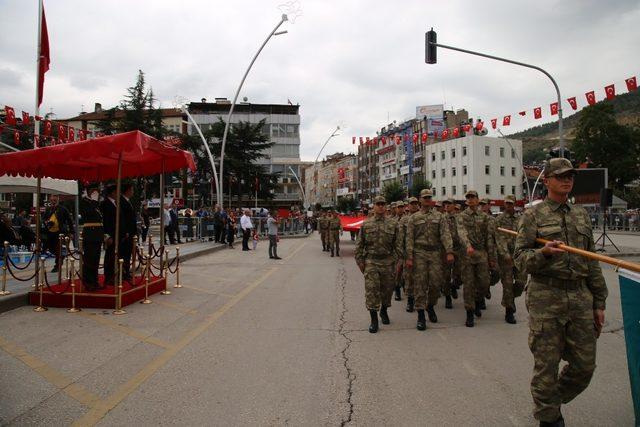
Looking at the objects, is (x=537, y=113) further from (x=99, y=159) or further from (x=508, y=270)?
(x=99, y=159)

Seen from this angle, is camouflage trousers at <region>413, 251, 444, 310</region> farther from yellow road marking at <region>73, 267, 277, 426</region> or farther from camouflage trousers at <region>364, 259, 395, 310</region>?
yellow road marking at <region>73, 267, 277, 426</region>

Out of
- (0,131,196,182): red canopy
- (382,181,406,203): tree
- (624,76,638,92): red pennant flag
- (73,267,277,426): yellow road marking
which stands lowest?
(73,267,277,426): yellow road marking

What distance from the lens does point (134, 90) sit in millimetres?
42250

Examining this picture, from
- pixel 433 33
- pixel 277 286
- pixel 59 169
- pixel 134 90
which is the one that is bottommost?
pixel 277 286

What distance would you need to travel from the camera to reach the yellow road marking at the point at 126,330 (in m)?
6.09

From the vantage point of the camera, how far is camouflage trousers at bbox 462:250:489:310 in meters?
7.32

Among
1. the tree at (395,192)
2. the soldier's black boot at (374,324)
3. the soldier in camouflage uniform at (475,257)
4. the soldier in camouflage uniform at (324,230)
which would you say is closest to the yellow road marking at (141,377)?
the soldier's black boot at (374,324)

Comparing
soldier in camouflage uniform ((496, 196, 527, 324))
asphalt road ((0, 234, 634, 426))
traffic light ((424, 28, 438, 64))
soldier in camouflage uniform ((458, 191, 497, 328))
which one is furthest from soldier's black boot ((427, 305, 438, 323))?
traffic light ((424, 28, 438, 64))

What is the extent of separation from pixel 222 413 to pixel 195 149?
48083 millimetres

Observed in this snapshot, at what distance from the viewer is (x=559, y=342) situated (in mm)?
3506

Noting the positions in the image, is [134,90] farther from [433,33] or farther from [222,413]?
[222,413]

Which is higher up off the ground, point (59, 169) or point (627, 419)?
point (59, 169)

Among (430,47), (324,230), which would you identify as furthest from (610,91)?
(324,230)

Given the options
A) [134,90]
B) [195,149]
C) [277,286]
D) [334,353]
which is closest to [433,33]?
[277,286]
